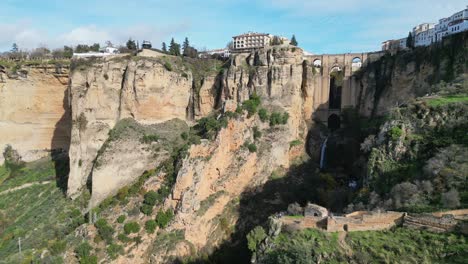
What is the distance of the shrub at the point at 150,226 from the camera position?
2491cm

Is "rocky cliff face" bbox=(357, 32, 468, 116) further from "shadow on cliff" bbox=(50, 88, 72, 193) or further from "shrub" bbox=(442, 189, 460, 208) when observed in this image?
"shadow on cliff" bbox=(50, 88, 72, 193)

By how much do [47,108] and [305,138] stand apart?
23710mm

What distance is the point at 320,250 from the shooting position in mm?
14602

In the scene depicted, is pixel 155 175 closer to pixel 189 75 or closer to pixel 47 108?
pixel 189 75

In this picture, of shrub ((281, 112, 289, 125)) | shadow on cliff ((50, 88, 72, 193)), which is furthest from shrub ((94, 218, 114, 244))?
shrub ((281, 112, 289, 125))

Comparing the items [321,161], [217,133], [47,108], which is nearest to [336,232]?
[217,133]

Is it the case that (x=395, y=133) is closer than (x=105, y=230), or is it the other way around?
(x=395, y=133)

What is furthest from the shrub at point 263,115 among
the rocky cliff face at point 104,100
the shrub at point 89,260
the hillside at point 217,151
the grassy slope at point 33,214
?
the shrub at point 89,260

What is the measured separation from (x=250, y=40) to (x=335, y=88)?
1129 inches

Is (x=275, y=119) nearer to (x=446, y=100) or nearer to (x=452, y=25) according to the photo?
(x=446, y=100)

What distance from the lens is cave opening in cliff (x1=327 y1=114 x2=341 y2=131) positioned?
119ft

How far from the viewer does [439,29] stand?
39.2m

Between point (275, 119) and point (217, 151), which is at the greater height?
point (275, 119)

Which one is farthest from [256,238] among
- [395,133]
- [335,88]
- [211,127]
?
[335,88]
